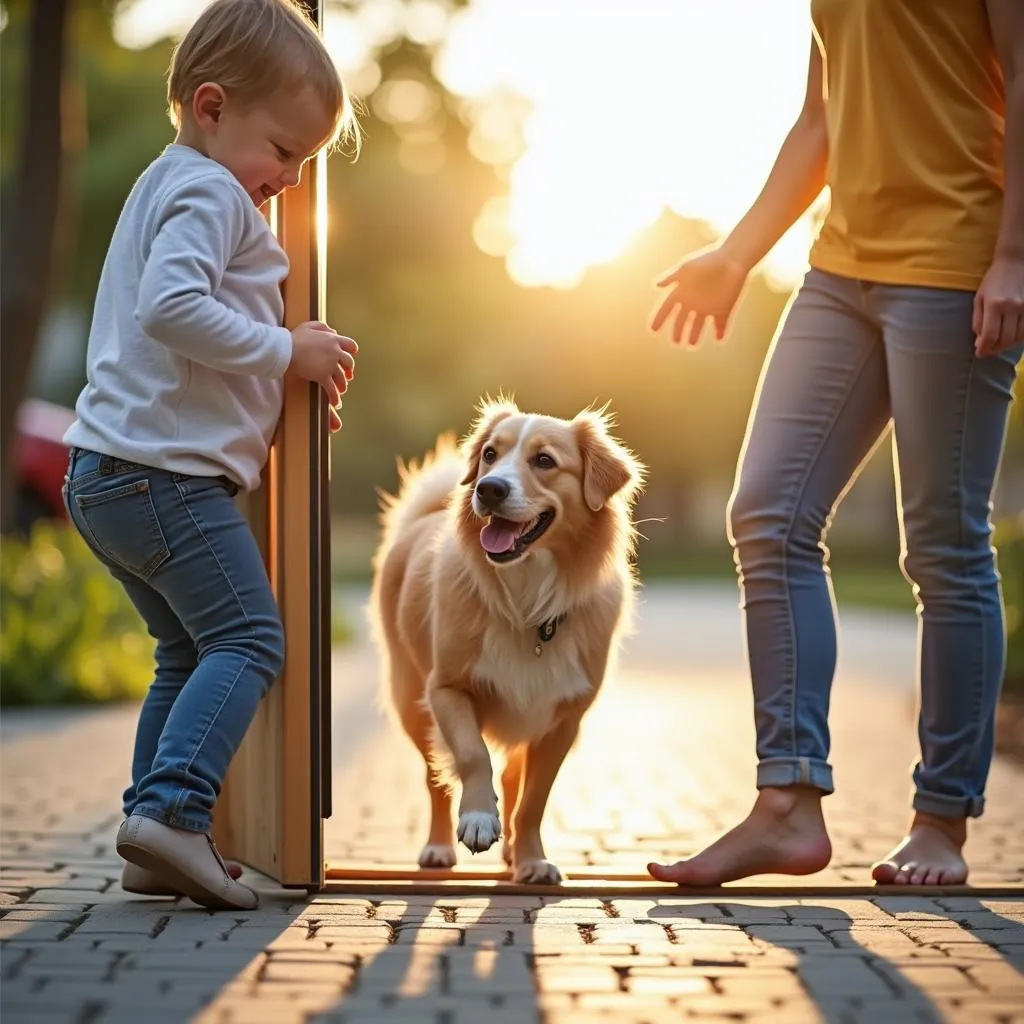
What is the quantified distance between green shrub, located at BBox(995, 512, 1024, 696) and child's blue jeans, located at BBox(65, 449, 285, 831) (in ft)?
22.2

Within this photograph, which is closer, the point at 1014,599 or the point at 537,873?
the point at 537,873

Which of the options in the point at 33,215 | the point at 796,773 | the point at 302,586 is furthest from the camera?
Result: the point at 33,215

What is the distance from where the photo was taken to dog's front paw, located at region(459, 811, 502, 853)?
353 centimetres

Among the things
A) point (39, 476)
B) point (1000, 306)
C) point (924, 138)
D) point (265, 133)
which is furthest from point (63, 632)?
point (1000, 306)

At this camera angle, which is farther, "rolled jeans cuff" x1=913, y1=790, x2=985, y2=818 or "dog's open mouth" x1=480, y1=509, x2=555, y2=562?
"dog's open mouth" x1=480, y1=509, x2=555, y2=562

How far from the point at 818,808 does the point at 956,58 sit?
177 cm

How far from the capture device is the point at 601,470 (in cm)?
405

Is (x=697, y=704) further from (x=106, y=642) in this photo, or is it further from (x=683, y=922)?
(x=683, y=922)

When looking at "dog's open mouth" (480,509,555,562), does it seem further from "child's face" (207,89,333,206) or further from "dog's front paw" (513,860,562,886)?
"child's face" (207,89,333,206)

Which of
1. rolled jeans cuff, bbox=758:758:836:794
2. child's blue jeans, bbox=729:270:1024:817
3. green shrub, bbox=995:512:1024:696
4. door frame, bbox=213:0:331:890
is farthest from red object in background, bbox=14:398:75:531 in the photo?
rolled jeans cuff, bbox=758:758:836:794

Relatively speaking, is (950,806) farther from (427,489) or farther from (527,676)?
(427,489)

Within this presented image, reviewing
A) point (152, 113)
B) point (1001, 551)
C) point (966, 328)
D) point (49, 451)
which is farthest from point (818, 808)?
point (152, 113)

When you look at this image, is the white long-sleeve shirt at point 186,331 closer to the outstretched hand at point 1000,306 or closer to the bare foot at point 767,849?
the bare foot at point 767,849

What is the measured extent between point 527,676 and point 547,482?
1.67 ft
